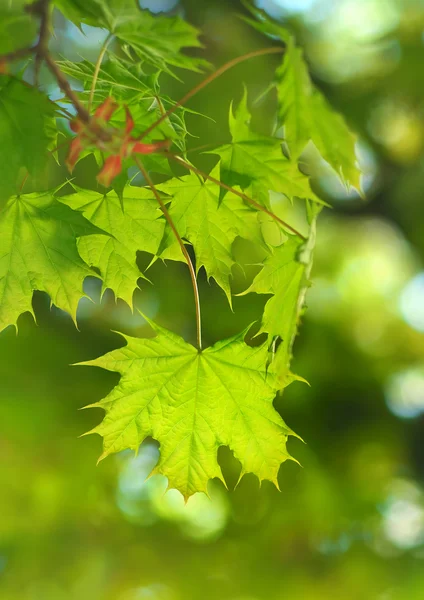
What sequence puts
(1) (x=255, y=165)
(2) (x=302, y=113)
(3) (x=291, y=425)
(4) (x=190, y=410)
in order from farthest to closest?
(3) (x=291, y=425)
(4) (x=190, y=410)
(1) (x=255, y=165)
(2) (x=302, y=113)

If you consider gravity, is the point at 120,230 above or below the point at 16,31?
below

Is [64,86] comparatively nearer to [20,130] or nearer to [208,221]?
[20,130]

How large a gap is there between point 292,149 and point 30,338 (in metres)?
2.72

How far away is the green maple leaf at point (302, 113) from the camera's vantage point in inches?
23.2

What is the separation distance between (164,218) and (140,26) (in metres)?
0.22

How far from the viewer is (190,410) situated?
89cm

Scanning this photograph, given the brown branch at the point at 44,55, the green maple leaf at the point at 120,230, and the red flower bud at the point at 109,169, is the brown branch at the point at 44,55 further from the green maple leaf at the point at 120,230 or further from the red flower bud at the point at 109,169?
the green maple leaf at the point at 120,230

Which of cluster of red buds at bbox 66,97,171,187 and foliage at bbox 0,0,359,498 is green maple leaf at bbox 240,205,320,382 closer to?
foliage at bbox 0,0,359,498

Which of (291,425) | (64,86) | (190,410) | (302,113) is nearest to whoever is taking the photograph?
(64,86)

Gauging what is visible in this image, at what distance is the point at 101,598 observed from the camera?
334 cm

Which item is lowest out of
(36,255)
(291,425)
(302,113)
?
(291,425)

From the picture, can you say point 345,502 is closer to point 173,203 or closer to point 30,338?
point 30,338

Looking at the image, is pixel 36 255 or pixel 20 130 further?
pixel 36 255

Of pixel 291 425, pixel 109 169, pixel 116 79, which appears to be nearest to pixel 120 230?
pixel 116 79
